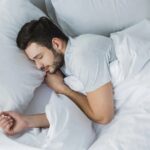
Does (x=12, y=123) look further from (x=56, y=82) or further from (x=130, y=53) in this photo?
(x=130, y=53)

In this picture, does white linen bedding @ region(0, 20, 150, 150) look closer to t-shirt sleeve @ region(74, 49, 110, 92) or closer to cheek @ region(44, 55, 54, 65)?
t-shirt sleeve @ region(74, 49, 110, 92)

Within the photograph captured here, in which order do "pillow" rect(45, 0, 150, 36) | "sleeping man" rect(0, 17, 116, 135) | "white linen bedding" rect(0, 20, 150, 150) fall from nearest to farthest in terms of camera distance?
"white linen bedding" rect(0, 20, 150, 150) < "sleeping man" rect(0, 17, 116, 135) < "pillow" rect(45, 0, 150, 36)

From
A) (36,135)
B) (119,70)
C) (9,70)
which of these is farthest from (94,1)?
(36,135)

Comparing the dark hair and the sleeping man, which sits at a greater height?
the dark hair

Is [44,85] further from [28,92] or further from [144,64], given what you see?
[144,64]

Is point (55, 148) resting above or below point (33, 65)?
below

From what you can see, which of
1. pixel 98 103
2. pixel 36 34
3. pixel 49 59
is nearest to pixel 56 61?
pixel 49 59

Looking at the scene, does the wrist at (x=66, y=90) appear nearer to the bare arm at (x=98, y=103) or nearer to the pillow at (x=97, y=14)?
the bare arm at (x=98, y=103)

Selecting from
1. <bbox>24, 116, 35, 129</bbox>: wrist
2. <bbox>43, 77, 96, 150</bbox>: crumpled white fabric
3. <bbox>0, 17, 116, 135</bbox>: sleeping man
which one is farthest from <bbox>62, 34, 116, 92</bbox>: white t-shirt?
<bbox>24, 116, 35, 129</bbox>: wrist

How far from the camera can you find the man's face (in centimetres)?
135

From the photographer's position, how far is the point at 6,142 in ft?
3.90

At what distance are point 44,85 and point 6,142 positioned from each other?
343 mm

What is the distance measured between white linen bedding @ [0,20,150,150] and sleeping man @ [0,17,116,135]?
0.14ft

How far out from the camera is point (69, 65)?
1.34 meters
